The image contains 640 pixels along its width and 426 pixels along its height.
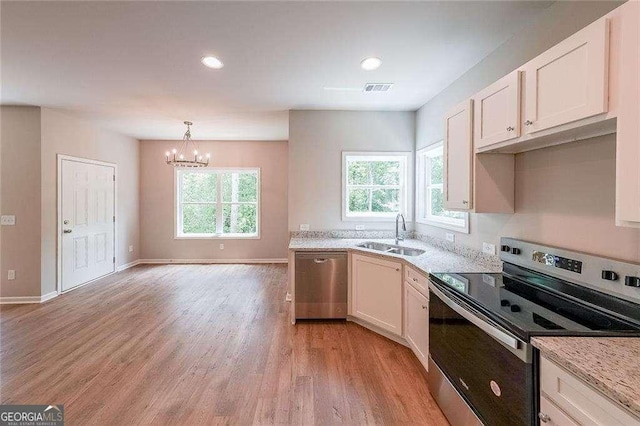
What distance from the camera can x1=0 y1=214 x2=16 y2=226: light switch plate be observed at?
160 inches

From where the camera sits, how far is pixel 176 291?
4617 millimetres

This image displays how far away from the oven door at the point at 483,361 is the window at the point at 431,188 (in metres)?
1.58

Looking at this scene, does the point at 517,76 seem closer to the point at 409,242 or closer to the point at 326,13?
the point at 326,13

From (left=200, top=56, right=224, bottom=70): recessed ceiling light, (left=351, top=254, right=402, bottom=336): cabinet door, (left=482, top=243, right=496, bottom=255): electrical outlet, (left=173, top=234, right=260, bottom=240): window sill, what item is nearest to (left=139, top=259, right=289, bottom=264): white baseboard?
(left=173, top=234, right=260, bottom=240): window sill

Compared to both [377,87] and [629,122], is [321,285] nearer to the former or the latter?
[377,87]

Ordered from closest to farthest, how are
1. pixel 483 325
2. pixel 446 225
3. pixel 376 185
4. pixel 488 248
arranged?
pixel 483 325 → pixel 488 248 → pixel 446 225 → pixel 376 185

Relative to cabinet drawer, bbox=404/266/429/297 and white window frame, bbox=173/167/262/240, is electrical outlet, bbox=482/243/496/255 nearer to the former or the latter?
cabinet drawer, bbox=404/266/429/297

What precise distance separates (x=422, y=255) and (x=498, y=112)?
1.53m

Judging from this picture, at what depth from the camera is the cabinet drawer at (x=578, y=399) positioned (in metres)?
0.90

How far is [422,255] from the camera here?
297cm

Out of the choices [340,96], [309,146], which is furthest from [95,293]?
[340,96]

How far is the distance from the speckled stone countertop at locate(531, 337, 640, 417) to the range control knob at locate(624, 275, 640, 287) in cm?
27

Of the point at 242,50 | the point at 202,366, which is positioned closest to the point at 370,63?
the point at 242,50
